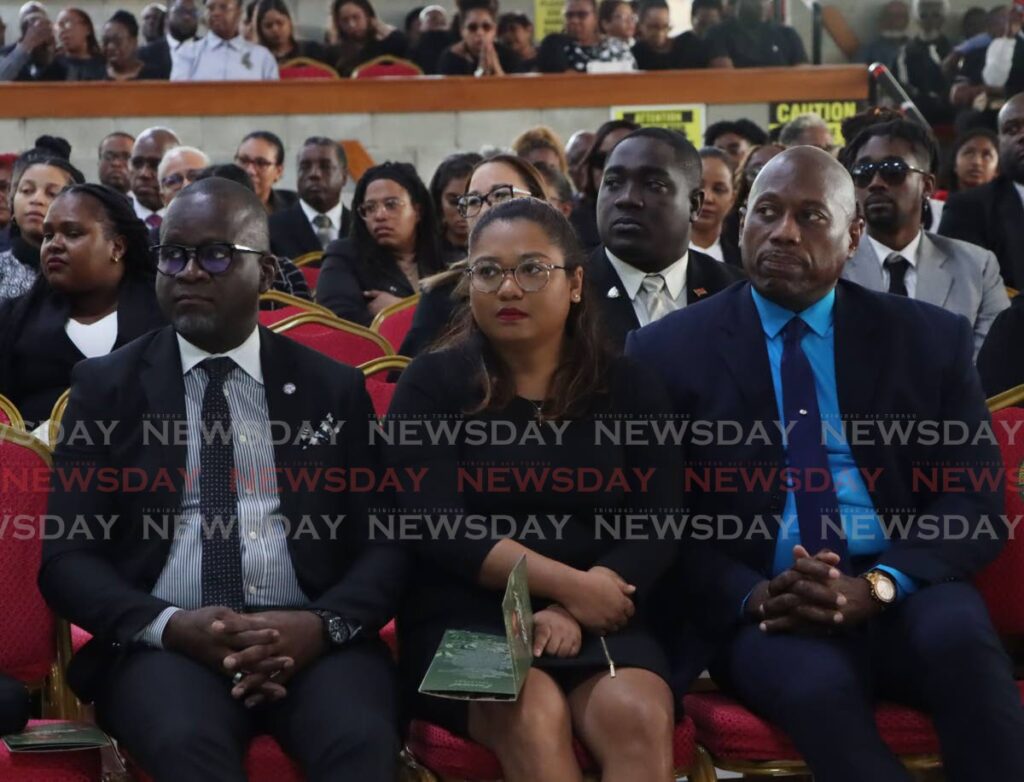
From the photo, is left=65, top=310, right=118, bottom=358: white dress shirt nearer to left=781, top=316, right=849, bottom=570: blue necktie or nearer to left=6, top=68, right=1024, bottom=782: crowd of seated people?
left=6, top=68, right=1024, bottom=782: crowd of seated people

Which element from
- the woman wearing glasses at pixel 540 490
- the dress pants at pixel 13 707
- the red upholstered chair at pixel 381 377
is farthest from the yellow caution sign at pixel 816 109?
the dress pants at pixel 13 707

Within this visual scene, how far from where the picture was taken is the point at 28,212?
16.3ft

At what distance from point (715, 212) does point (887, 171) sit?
995 millimetres

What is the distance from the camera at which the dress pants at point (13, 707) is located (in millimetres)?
2564

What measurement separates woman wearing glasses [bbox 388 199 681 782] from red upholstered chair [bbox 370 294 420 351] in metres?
1.50

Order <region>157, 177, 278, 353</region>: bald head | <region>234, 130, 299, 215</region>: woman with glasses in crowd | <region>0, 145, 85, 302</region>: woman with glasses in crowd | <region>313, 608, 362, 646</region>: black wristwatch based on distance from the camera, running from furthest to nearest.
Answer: <region>234, 130, 299, 215</region>: woman with glasses in crowd < <region>0, 145, 85, 302</region>: woman with glasses in crowd < <region>157, 177, 278, 353</region>: bald head < <region>313, 608, 362, 646</region>: black wristwatch

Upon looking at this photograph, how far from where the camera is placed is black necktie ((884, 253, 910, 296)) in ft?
15.3

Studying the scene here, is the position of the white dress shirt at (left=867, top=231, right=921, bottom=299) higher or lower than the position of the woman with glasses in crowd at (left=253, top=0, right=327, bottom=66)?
lower

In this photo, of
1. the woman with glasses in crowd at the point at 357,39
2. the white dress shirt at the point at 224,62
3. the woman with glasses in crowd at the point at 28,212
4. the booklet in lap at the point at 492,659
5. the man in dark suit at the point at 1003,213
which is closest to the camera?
the booklet in lap at the point at 492,659

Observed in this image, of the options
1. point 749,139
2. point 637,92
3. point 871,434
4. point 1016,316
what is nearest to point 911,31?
point 637,92

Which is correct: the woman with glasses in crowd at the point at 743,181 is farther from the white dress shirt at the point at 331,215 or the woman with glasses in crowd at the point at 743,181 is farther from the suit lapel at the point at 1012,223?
the white dress shirt at the point at 331,215

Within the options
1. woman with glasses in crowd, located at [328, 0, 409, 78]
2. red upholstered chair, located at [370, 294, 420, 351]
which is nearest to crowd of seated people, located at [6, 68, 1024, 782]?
red upholstered chair, located at [370, 294, 420, 351]

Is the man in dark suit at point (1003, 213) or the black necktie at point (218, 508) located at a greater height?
the man in dark suit at point (1003, 213)

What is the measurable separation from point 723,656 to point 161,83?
728 cm
